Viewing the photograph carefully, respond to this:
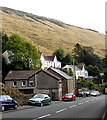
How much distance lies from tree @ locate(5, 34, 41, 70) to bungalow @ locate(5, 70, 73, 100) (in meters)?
12.4

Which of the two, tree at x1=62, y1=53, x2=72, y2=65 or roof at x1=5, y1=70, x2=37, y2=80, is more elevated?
tree at x1=62, y1=53, x2=72, y2=65

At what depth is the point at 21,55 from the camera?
2896 inches

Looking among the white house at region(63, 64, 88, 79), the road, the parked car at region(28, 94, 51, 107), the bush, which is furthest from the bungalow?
the white house at region(63, 64, 88, 79)

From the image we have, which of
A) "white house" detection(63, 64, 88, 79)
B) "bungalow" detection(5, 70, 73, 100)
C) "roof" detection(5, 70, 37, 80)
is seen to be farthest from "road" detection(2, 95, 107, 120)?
"white house" detection(63, 64, 88, 79)

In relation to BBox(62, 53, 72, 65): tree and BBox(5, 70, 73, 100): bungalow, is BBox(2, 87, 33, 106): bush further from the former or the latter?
BBox(62, 53, 72, 65): tree

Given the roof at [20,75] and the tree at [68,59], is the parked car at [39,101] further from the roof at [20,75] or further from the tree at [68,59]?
the tree at [68,59]

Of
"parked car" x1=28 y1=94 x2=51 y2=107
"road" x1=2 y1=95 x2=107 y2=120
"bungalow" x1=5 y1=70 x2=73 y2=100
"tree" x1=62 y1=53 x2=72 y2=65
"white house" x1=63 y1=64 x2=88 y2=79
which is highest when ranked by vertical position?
"tree" x1=62 y1=53 x2=72 y2=65

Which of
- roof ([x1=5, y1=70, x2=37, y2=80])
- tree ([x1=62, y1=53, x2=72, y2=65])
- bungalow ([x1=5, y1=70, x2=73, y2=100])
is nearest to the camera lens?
bungalow ([x1=5, y1=70, x2=73, y2=100])

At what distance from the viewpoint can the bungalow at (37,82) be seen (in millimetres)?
54344

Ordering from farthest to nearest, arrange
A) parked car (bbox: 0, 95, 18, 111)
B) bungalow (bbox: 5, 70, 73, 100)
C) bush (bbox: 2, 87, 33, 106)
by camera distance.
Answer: bungalow (bbox: 5, 70, 73, 100) < bush (bbox: 2, 87, 33, 106) < parked car (bbox: 0, 95, 18, 111)

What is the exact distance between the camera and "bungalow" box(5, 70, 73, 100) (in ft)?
178

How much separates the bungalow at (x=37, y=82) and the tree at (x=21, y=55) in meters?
12.4

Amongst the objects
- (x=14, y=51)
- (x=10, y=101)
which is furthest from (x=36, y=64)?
(x=10, y=101)

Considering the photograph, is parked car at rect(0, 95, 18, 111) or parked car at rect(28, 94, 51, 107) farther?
parked car at rect(28, 94, 51, 107)
